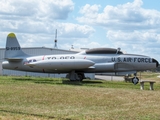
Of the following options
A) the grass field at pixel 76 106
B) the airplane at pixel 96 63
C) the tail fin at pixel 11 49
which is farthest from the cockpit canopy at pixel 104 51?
the grass field at pixel 76 106

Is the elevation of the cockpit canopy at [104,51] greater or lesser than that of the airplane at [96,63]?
greater

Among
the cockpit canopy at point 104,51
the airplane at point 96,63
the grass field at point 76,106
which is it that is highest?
the cockpit canopy at point 104,51

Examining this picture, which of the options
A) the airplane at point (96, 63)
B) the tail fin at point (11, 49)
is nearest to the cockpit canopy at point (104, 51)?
the airplane at point (96, 63)

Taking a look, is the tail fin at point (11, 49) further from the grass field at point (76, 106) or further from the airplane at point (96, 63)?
the grass field at point (76, 106)

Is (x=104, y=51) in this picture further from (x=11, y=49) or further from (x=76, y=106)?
(x=76, y=106)

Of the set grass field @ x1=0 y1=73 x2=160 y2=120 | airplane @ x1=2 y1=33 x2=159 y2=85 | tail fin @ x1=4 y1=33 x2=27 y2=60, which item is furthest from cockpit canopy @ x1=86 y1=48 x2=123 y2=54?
grass field @ x1=0 y1=73 x2=160 y2=120

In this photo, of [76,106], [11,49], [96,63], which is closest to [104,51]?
[96,63]

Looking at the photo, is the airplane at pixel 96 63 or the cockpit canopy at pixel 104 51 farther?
the cockpit canopy at pixel 104 51

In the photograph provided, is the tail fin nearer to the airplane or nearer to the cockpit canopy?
the airplane

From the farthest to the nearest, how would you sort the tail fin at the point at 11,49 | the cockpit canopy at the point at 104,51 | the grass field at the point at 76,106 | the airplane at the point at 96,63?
the tail fin at the point at 11,49 → the cockpit canopy at the point at 104,51 → the airplane at the point at 96,63 → the grass field at the point at 76,106

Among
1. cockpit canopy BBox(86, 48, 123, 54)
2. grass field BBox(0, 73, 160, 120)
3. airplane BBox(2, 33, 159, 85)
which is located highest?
cockpit canopy BBox(86, 48, 123, 54)

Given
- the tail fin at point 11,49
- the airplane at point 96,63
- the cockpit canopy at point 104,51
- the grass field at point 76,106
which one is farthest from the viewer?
the tail fin at point 11,49

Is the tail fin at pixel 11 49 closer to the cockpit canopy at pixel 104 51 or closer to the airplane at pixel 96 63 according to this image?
the airplane at pixel 96 63

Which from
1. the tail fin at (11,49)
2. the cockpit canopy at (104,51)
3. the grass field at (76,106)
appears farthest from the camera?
the tail fin at (11,49)
